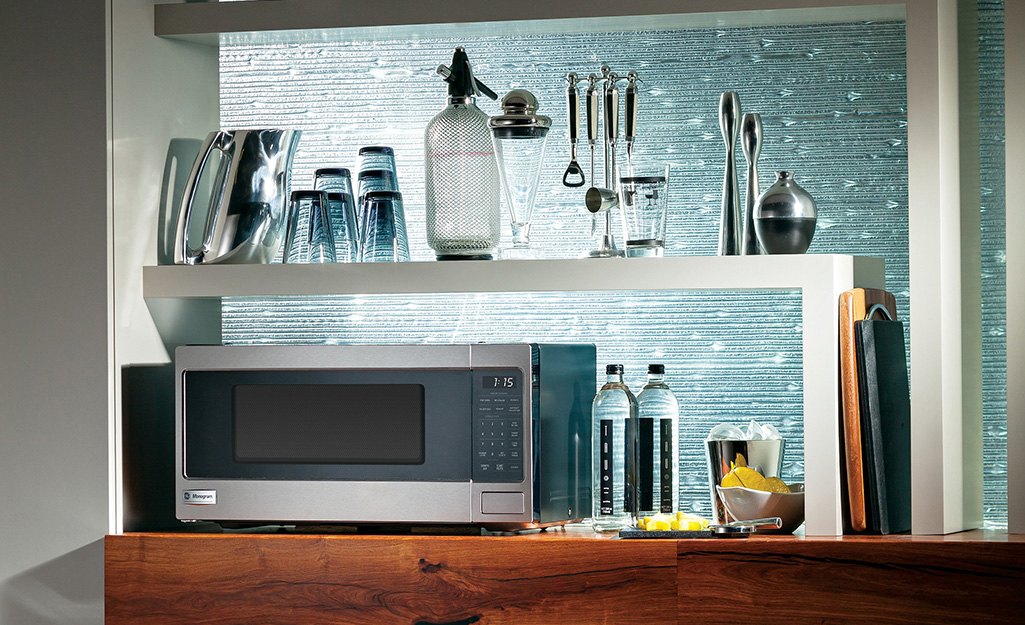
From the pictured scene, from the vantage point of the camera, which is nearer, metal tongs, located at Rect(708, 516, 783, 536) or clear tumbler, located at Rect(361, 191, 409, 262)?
metal tongs, located at Rect(708, 516, 783, 536)

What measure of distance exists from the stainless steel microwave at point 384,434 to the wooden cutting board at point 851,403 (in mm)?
356

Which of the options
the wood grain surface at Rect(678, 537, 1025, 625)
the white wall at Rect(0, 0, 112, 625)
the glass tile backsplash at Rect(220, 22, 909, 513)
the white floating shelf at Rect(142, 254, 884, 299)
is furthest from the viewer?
the glass tile backsplash at Rect(220, 22, 909, 513)

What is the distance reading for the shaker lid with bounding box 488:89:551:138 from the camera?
5.09 feet

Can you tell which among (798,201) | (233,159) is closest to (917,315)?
(798,201)

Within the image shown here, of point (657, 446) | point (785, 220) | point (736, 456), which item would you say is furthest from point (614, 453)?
point (785, 220)

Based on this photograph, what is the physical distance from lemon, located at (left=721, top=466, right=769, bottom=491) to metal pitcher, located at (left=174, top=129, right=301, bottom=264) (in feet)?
2.46

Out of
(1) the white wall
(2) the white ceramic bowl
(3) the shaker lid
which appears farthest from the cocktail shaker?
(1) the white wall

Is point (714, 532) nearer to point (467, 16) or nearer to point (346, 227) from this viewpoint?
point (346, 227)

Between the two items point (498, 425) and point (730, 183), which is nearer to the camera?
point (498, 425)

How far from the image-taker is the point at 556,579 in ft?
4.67

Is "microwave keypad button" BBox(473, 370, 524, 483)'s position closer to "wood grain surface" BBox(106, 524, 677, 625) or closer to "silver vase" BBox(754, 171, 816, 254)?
"wood grain surface" BBox(106, 524, 677, 625)

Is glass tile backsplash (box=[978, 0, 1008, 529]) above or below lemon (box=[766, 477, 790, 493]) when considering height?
above

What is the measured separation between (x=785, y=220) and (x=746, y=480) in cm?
36

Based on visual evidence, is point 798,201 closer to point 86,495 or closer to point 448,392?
point 448,392
